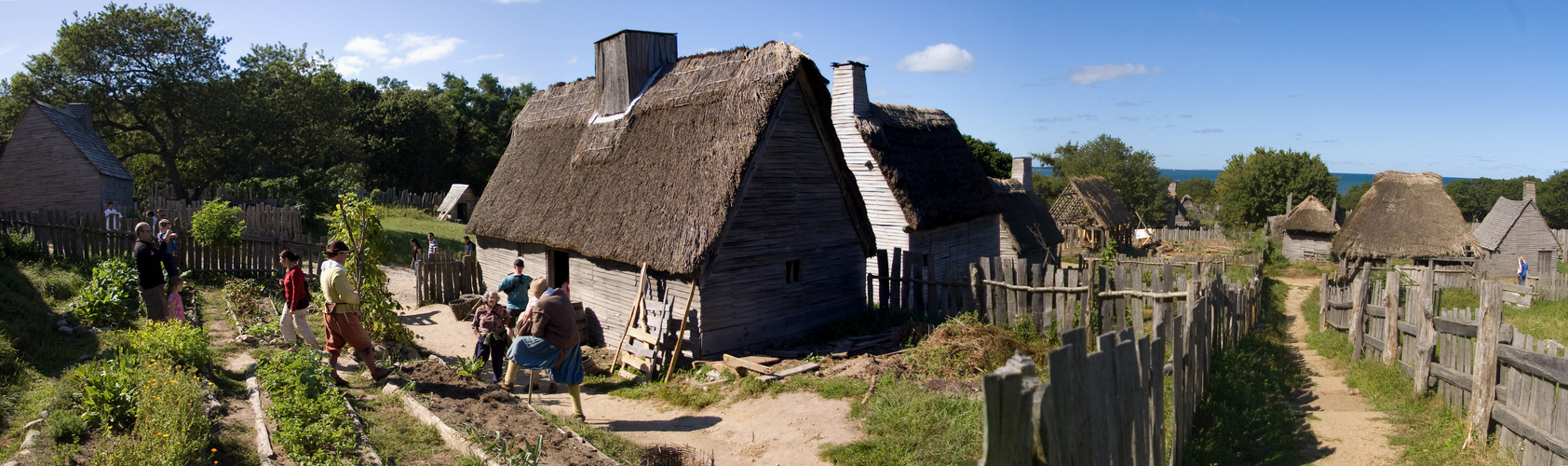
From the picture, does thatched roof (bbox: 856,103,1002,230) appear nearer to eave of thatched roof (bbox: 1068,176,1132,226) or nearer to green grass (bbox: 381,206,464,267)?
green grass (bbox: 381,206,464,267)

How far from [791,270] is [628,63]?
5157 mm

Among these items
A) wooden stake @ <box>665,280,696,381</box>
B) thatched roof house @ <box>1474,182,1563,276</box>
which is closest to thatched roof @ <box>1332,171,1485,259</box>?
thatched roof house @ <box>1474,182,1563,276</box>

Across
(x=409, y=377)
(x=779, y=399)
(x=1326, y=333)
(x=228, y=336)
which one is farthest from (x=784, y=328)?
(x=1326, y=333)

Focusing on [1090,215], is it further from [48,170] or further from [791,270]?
[48,170]

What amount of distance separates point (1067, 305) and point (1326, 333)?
6.38 meters

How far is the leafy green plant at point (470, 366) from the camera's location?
30.2ft

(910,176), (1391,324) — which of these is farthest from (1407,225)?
(1391,324)

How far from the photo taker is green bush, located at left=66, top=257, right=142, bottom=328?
403 inches

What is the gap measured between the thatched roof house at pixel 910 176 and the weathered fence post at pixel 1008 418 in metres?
12.1

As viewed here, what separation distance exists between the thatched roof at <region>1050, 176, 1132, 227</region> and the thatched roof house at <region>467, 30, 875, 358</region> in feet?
80.7

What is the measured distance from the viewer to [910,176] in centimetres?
1658

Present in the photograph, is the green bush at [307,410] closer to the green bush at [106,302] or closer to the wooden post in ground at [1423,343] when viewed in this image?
the green bush at [106,302]

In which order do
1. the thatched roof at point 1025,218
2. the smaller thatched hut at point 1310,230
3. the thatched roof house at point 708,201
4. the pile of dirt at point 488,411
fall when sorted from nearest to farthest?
the pile of dirt at point 488,411 → the thatched roof house at point 708,201 → the thatched roof at point 1025,218 → the smaller thatched hut at point 1310,230

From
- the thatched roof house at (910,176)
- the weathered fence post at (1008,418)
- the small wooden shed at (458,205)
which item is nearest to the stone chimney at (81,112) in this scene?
the small wooden shed at (458,205)
